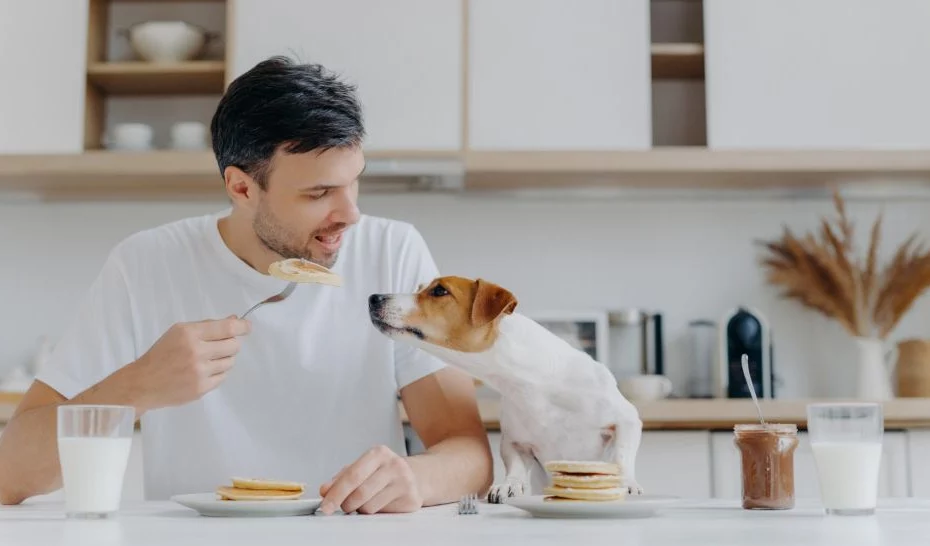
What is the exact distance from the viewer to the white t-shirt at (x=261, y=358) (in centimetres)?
172

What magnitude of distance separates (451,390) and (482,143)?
141 centimetres

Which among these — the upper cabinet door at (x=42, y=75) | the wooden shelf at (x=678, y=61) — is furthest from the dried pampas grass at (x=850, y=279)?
the upper cabinet door at (x=42, y=75)

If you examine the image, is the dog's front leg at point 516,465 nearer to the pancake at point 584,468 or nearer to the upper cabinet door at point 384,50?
the pancake at point 584,468

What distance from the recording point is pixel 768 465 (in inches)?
47.5

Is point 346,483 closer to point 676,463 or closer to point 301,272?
point 301,272

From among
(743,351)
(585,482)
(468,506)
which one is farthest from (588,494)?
(743,351)

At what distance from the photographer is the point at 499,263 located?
3.32m

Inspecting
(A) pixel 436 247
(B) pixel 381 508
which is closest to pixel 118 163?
(A) pixel 436 247

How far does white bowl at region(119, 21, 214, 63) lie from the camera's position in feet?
10.4

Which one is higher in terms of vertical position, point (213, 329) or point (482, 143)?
point (482, 143)

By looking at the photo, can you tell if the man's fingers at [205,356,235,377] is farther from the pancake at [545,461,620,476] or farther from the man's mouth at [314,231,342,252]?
the pancake at [545,461,620,476]

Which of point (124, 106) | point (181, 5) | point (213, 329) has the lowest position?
point (213, 329)

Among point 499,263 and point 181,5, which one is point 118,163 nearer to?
point 181,5

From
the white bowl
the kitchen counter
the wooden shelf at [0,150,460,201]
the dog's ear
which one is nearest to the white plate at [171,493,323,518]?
the dog's ear
